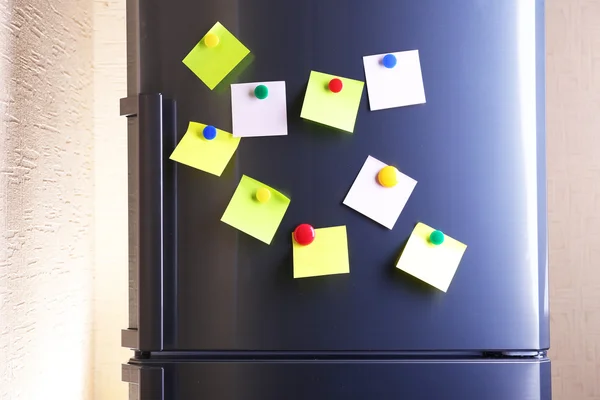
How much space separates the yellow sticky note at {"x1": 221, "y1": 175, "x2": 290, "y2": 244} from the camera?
98cm

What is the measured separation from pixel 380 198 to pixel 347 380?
28 cm

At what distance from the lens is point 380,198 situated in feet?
3.20

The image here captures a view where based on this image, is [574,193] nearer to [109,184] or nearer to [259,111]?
[259,111]

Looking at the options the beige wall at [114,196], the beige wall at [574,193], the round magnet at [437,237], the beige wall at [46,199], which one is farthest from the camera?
the beige wall at [574,193]

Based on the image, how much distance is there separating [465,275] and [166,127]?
52cm

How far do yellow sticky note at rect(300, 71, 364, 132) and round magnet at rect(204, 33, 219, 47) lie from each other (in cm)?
16

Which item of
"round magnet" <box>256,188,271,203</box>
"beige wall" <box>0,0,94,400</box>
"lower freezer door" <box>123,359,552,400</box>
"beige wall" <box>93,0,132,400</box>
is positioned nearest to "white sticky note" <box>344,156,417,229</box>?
"round magnet" <box>256,188,271,203</box>

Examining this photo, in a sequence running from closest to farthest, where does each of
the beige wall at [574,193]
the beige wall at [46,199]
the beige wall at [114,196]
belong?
1. the beige wall at [46,199]
2. the beige wall at [114,196]
3. the beige wall at [574,193]

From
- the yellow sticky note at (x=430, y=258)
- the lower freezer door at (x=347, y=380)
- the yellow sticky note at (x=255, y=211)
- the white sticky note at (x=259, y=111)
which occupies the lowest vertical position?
the lower freezer door at (x=347, y=380)

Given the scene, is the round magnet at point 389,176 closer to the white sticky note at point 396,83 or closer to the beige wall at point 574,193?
the white sticky note at point 396,83

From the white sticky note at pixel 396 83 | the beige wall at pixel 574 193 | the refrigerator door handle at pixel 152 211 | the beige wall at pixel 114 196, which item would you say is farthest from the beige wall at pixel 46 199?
the beige wall at pixel 574 193

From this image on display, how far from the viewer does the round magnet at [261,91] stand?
978 millimetres

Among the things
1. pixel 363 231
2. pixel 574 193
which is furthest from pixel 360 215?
pixel 574 193

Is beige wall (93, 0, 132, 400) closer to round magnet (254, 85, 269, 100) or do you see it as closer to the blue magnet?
round magnet (254, 85, 269, 100)
